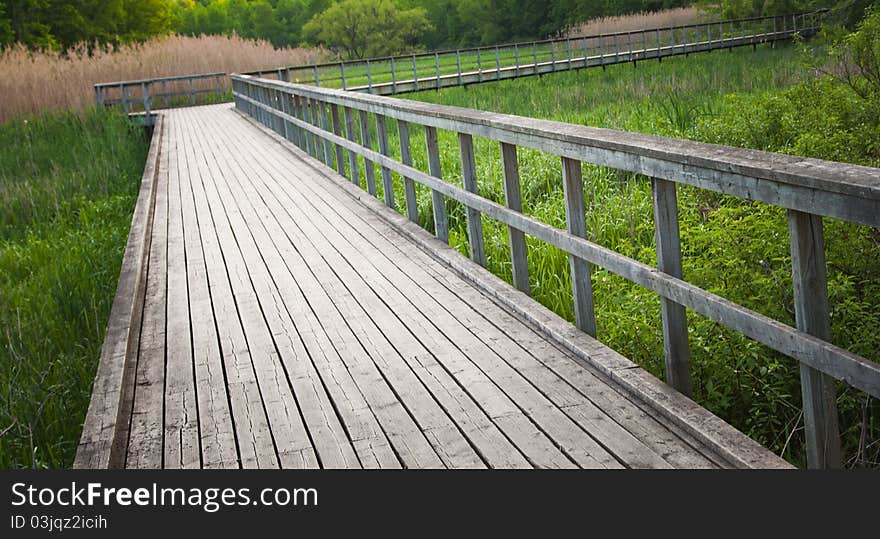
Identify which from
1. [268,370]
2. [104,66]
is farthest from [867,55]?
[104,66]

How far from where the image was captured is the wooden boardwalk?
136 inches

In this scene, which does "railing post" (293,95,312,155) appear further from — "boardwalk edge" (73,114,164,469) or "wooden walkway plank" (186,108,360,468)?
"boardwalk edge" (73,114,164,469)

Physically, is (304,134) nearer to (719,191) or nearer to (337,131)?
(337,131)

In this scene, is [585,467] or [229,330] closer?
[585,467]

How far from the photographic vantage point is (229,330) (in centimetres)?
525

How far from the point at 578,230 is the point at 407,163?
3127 millimetres

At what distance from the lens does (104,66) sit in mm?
28781

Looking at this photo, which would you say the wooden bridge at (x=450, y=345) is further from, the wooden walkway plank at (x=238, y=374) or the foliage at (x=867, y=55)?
the foliage at (x=867, y=55)

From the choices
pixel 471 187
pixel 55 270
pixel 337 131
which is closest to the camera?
pixel 471 187

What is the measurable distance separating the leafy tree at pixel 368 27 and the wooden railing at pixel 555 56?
1130 inches

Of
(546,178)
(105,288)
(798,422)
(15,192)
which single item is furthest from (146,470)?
(15,192)

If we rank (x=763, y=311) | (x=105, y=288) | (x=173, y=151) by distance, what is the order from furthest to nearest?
(x=173, y=151) < (x=105, y=288) < (x=763, y=311)

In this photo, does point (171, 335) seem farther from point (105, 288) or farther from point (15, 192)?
point (15, 192)

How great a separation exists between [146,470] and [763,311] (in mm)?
2960
